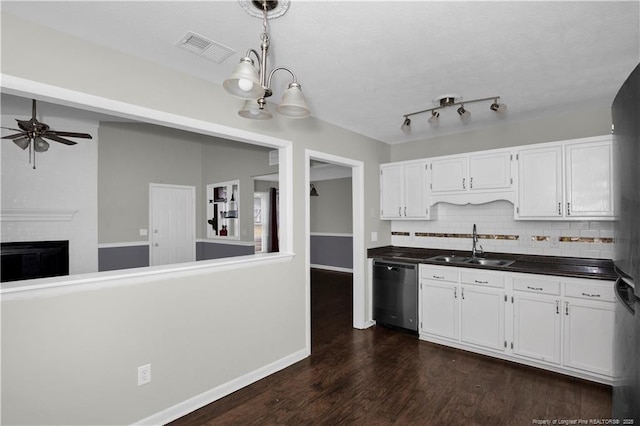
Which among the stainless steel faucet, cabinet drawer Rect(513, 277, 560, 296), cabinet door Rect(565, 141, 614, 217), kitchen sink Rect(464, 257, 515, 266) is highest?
cabinet door Rect(565, 141, 614, 217)

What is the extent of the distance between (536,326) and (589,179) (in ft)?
4.85

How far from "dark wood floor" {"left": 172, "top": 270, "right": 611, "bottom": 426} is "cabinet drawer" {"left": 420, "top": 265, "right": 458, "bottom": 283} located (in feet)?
2.49

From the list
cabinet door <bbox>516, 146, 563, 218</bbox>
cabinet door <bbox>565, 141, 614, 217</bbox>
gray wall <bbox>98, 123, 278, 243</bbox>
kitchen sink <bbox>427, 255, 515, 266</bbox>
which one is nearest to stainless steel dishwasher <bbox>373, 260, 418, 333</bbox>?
kitchen sink <bbox>427, 255, 515, 266</bbox>

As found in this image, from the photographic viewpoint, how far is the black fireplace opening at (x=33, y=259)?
416 cm

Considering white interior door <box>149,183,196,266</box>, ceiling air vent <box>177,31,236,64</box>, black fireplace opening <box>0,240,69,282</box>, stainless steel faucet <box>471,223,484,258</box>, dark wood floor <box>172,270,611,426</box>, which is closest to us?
ceiling air vent <box>177,31,236,64</box>

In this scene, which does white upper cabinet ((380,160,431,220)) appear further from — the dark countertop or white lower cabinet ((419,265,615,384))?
white lower cabinet ((419,265,615,384))

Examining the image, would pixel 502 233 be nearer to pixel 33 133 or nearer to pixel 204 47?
pixel 204 47

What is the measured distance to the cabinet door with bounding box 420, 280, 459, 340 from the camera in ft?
11.6

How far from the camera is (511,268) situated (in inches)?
125

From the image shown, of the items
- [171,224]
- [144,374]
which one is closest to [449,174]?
[144,374]

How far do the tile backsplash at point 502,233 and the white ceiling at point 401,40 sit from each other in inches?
53.0

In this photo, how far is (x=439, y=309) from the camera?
11.9 ft

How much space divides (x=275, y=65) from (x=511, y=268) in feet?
9.42

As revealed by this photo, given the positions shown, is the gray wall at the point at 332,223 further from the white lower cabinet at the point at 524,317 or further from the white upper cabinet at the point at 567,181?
the white upper cabinet at the point at 567,181
